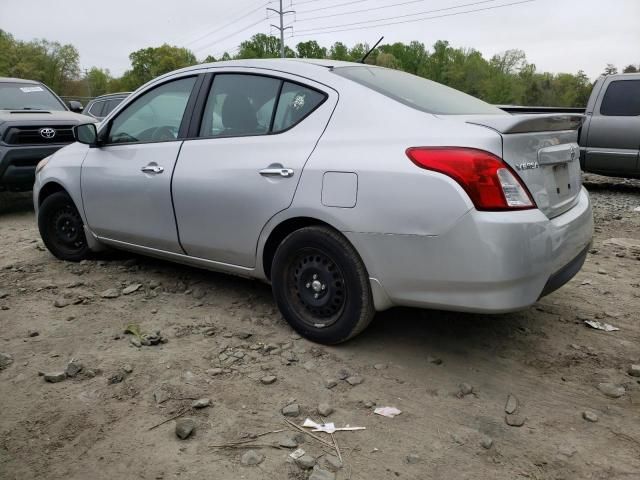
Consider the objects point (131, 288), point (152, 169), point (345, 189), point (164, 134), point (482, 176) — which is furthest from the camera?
point (131, 288)

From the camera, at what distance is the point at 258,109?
3.59 m

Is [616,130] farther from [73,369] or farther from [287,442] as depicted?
[73,369]

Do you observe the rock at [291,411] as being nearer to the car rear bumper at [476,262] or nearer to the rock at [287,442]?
the rock at [287,442]

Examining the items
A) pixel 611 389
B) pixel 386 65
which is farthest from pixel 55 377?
pixel 386 65

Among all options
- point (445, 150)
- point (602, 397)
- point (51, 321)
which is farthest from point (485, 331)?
point (51, 321)

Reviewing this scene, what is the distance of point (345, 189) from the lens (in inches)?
118

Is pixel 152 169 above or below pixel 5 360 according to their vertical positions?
above

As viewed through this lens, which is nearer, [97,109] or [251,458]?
[251,458]

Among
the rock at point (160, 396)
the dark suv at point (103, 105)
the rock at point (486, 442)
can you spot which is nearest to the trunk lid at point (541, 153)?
the rock at point (486, 442)

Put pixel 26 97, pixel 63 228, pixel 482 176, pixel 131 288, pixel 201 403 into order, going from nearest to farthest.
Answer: pixel 482 176
pixel 201 403
pixel 131 288
pixel 63 228
pixel 26 97

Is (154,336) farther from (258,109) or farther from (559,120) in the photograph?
(559,120)

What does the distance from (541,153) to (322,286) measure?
139 centimetres

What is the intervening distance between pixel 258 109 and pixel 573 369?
7.98ft

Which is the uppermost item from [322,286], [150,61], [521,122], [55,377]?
[150,61]
